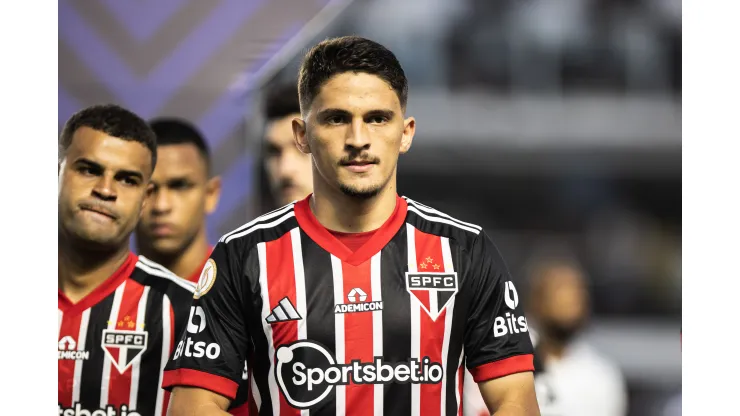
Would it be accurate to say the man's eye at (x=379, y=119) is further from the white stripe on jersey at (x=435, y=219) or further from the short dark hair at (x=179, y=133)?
the short dark hair at (x=179, y=133)

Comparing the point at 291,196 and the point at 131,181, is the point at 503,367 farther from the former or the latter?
the point at 131,181

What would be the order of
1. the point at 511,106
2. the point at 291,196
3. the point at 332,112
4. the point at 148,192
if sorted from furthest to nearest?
the point at 511,106 → the point at 291,196 → the point at 148,192 → the point at 332,112

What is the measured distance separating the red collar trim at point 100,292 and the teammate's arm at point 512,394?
1.22m

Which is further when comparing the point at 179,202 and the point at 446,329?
the point at 179,202

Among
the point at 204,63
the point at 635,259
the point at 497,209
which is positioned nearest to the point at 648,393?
the point at 635,259

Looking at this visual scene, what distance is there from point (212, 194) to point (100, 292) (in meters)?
0.50

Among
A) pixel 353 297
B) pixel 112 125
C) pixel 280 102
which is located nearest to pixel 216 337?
pixel 353 297

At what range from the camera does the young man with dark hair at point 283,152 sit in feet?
9.46

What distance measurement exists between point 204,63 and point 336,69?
1.03m

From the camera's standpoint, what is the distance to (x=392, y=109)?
2043mm

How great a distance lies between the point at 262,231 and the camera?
6.91ft

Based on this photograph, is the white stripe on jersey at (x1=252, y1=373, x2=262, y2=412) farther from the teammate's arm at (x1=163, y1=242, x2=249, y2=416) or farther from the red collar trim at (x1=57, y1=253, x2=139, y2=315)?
the red collar trim at (x1=57, y1=253, x2=139, y2=315)

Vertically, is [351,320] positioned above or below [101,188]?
below
